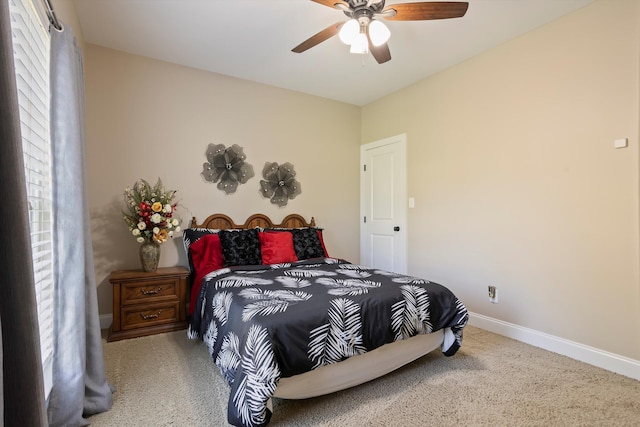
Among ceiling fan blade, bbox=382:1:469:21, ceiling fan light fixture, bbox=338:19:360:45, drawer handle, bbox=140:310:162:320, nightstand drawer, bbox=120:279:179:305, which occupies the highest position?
ceiling fan blade, bbox=382:1:469:21

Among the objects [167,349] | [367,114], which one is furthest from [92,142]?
[367,114]

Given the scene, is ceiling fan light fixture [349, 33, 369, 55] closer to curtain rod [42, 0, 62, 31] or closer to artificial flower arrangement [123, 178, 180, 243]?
curtain rod [42, 0, 62, 31]

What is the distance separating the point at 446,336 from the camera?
2463 mm

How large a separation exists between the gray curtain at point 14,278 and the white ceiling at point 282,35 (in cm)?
218

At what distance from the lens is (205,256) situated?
10.1 ft

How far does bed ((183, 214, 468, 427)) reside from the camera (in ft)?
5.39

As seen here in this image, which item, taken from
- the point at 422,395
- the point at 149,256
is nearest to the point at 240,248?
the point at 149,256

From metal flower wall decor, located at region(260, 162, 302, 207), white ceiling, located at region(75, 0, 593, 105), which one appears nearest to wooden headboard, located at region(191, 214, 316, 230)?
metal flower wall decor, located at region(260, 162, 302, 207)

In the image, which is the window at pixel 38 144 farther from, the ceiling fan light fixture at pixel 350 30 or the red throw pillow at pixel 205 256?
the ceiling fan light fixture at pixel 350 30

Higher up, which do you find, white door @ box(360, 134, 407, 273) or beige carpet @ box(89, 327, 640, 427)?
white door @ box(360, 134, 407, 273)

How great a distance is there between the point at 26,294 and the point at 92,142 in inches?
116

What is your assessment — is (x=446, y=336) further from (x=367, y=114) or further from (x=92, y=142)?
(x=92, y=142)

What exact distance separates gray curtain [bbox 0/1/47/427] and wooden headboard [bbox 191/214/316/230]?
283 centimetres

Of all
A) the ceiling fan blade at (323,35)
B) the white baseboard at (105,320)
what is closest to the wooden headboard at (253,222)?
the white baseboard at (105,320)
